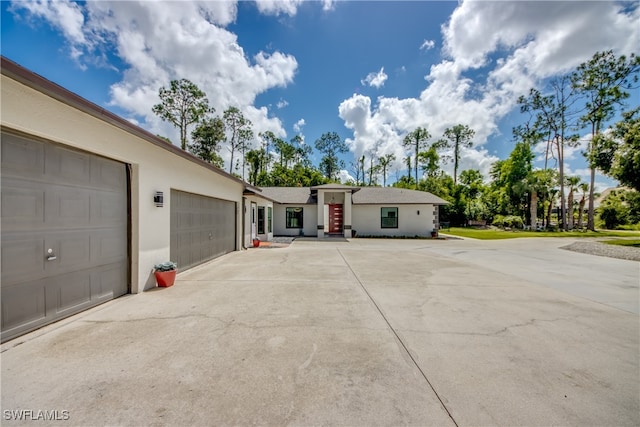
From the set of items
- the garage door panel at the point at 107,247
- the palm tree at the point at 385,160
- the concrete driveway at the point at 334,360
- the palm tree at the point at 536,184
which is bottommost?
the concrete driveway at the point at 334,360

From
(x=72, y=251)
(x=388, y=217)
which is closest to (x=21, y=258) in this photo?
(x=72, y=251)

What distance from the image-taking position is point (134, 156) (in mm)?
4750

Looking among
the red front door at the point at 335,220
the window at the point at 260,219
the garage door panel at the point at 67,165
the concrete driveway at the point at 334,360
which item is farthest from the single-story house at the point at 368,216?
the garage door panel at the point at 67,165

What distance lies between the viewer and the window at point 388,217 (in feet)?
62.2

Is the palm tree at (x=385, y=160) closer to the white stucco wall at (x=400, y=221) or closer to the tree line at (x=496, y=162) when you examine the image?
the tree line at (x=496, y=162)

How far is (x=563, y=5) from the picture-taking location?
7582mm

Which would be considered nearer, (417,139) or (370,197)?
(370,197)

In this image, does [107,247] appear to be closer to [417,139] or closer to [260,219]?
[260,219]

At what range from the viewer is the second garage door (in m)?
6.35

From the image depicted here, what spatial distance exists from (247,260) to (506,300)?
7.57 metres

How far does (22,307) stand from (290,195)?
56.0 feet

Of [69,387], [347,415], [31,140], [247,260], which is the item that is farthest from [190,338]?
[247,260]

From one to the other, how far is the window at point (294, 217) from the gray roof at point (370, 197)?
75 centimetres

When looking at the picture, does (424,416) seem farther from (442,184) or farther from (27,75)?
(442,184)
